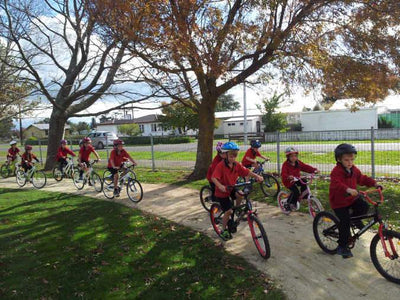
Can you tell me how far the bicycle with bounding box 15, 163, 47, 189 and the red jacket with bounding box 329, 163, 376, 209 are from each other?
1177 cm

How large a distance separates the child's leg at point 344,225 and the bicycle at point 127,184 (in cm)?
599

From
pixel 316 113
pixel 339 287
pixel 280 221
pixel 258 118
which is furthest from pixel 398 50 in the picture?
pixel 258 118

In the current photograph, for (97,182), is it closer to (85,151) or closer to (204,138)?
(85,151)

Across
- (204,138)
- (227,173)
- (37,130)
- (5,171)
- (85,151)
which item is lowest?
(5,171)

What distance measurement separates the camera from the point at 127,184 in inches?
383

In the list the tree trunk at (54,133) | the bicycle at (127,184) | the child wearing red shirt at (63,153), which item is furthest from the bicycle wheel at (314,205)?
the tree trunk at (54,133)

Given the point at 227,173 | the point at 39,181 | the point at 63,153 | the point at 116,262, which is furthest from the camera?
the point at 63,153

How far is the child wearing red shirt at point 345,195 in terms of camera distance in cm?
462

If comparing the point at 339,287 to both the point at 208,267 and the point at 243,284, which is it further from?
the point at 208,267

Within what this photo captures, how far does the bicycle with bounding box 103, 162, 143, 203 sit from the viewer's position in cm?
957

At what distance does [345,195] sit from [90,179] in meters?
9.63

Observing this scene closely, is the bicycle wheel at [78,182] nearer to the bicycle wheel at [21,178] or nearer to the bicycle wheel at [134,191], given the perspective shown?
the bicycle wheel at [21,178]

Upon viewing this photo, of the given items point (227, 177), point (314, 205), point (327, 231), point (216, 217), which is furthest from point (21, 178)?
point (327, 231)

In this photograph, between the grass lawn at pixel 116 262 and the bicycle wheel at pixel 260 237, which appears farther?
the bicycle wheel at pixel 260 237
